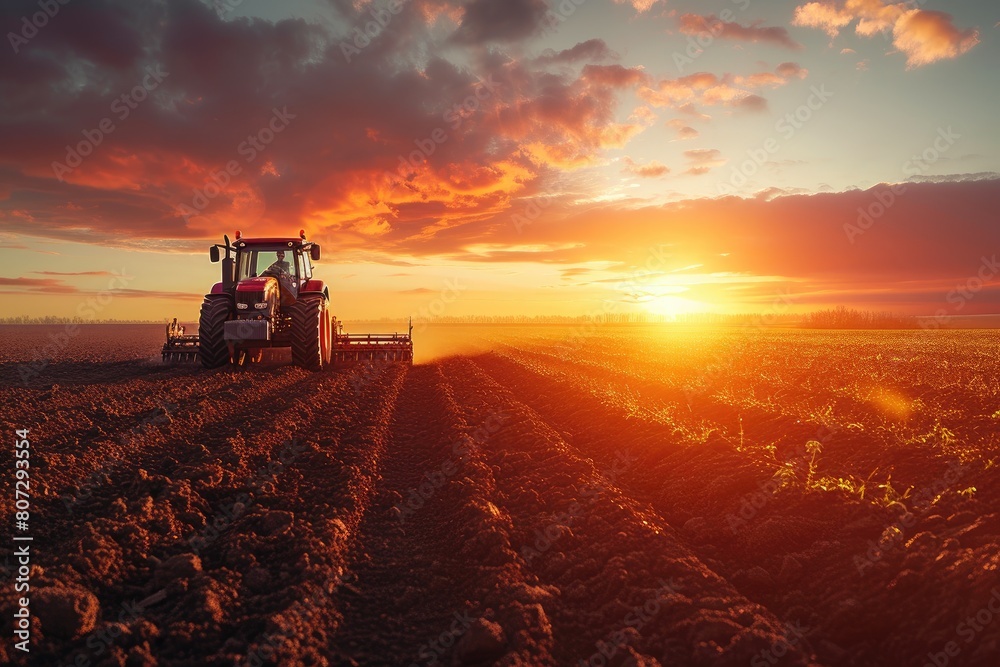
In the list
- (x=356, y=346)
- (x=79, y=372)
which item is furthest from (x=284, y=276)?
(x=79, y=372)

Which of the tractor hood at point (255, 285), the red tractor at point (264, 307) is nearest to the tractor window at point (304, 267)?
the red tractor at point (264, 307)

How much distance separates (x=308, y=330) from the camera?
50.3ft

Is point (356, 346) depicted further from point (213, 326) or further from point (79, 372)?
point (79, 372)

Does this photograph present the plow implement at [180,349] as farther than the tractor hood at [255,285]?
Yes

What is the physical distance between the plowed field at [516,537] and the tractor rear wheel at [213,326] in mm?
4402

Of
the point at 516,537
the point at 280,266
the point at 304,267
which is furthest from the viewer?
the point at 304,267

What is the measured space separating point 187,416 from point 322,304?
21.3 feet

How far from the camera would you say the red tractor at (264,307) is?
14.3 meters

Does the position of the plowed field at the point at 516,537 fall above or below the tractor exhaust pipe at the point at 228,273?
below

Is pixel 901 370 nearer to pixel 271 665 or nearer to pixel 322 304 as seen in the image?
pixel 322 304

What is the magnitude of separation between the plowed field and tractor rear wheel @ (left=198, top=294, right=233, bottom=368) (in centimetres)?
440

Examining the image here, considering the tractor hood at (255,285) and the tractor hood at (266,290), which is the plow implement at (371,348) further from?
the tractor hood at (255,285)

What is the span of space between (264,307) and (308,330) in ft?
4.50

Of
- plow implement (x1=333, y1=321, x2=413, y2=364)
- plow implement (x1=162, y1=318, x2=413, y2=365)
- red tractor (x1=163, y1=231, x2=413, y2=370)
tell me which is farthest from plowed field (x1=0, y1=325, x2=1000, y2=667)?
plow implement (x1=333, y1=321, x2=413, y2=364)
